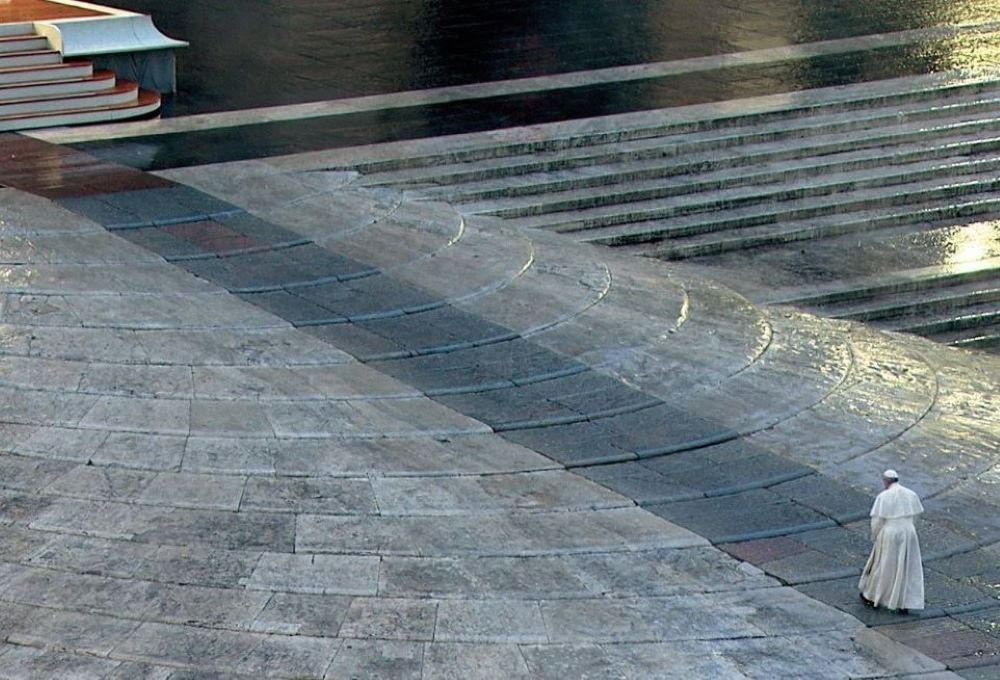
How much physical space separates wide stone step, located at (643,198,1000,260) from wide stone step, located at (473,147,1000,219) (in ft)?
1.26

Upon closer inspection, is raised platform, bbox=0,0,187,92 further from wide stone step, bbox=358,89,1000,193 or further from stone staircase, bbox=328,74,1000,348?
wide stone step, bbox=358,89,1000,193

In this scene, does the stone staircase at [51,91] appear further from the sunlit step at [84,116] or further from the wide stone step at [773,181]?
the wide stone step at [773,181]

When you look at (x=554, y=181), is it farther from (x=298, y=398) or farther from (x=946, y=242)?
(x=298, y=398)

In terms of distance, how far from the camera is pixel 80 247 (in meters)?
15.1

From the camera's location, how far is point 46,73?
19.5 metres

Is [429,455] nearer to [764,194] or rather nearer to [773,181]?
[764,194]

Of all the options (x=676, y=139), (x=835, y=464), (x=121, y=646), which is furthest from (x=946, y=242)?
(x=121, y=646)

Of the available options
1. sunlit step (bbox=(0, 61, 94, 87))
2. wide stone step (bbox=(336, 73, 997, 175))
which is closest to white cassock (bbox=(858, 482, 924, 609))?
wide stone step (bbox=(336, 73, 997, 175))

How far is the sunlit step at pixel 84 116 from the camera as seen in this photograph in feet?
62.0

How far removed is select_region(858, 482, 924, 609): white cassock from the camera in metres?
10.4

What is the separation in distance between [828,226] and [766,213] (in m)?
0.71

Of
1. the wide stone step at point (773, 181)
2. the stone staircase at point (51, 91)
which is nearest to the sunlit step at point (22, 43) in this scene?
the stone staircase at point (51, 91)

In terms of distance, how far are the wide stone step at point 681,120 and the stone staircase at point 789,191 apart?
22 millimetres

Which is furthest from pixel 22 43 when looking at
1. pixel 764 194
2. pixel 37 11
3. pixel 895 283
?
pixel 895 283
